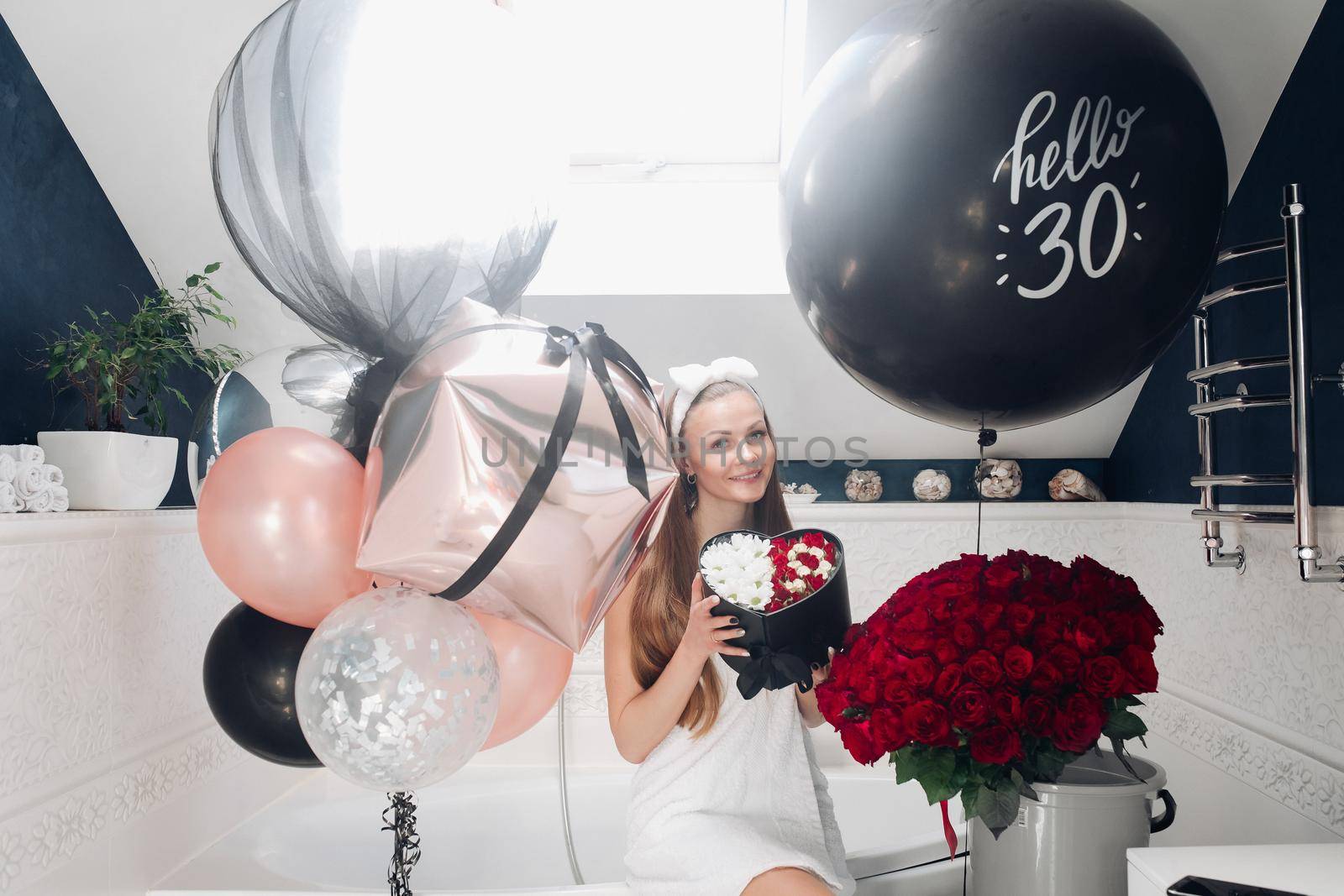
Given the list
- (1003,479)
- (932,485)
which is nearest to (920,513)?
(932,485)

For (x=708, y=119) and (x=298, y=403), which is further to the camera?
(x=708, y=119)

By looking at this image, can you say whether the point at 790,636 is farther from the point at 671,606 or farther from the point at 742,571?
the point at 671,606

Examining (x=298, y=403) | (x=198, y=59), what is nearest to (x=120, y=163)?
(x=198, y=59)

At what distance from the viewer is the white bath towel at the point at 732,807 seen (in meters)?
Answer: 1.36

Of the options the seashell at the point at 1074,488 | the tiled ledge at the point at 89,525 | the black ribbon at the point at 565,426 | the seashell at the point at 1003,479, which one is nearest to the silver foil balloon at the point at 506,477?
the black ribbon at the point at 565,426

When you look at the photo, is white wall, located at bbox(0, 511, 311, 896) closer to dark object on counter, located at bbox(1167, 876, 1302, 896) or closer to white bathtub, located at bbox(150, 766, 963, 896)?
white bathtub, located at bbox(150, 766, 963, 896)

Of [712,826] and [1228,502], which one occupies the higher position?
[1228,502]

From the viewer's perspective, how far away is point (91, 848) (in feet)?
5.11

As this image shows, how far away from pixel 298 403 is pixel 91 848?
40.5 inches

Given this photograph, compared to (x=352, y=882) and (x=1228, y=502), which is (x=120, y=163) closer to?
(x=352, y=882)

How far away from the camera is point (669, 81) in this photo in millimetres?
2236

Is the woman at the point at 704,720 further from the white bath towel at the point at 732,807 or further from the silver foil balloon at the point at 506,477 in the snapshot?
the silver foil balloon at the point at 506,477

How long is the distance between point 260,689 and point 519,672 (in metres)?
0.30

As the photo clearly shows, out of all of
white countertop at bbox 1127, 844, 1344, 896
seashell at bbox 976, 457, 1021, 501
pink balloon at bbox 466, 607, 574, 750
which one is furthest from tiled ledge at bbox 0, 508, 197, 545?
seashell at bbox 976, 457, 1021, 501
